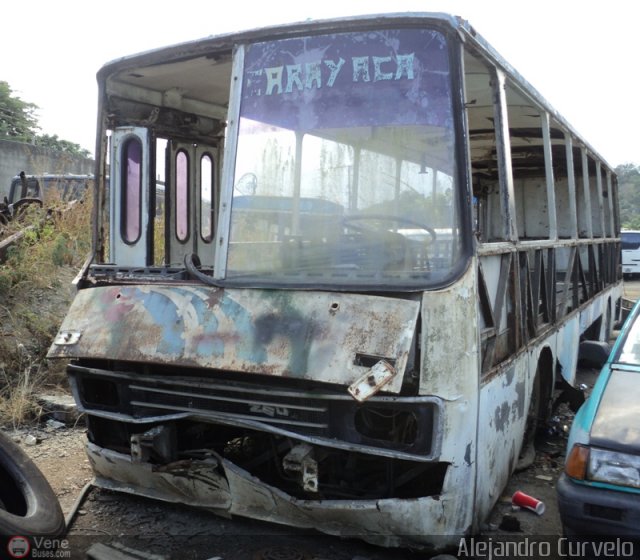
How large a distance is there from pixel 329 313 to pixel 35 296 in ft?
17.8

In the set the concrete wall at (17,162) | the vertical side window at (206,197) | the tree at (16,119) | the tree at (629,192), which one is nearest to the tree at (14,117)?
the tree at (16,119)

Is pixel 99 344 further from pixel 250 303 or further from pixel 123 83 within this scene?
pixel 123 83

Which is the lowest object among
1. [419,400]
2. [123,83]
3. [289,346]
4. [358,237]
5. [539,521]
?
[539,521]

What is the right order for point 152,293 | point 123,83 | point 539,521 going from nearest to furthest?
point 152,293 < point 539,521 < point 123,83

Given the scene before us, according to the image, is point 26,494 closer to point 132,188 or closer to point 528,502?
point 132,188

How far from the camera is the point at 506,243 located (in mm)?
3695

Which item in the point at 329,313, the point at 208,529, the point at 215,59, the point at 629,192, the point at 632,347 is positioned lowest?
the point at 208,529

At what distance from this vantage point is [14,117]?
76.0ft

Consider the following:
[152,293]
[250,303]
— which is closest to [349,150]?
[250,303]

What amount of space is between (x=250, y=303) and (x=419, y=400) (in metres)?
0.95

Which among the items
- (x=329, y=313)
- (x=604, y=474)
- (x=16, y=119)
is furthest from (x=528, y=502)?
A: (x=16, y=119)

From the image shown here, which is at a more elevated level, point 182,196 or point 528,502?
point 182,196

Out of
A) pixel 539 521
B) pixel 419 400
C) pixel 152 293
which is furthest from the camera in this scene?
pixel 539 521

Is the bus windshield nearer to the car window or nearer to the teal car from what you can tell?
the teal car
